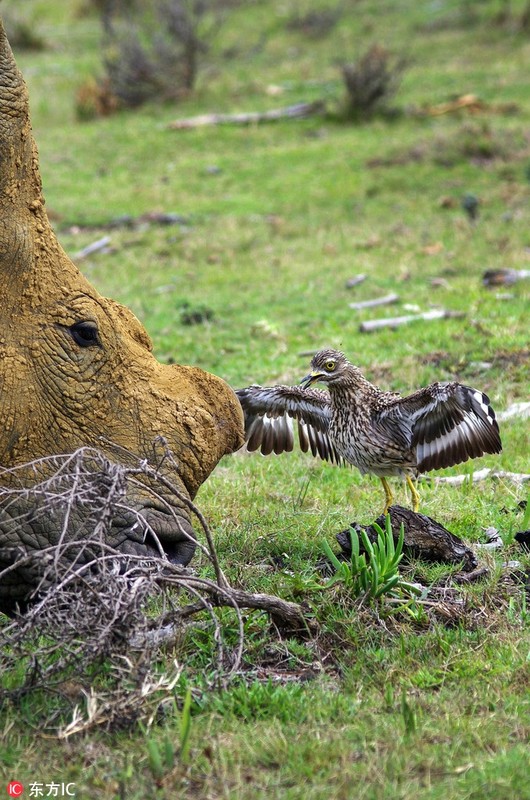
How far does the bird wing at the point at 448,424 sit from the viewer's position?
18.9 ft

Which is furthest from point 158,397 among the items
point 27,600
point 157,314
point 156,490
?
point 157,314

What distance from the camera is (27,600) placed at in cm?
459

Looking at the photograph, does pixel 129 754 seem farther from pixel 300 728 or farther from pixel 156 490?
pixel 156 490

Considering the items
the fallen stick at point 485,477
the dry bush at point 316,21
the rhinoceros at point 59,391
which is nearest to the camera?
the rhinoceros at point 59,391

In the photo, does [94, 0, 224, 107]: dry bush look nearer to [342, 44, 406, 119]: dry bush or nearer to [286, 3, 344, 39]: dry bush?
[286, 3, 344, 39]: dry bush

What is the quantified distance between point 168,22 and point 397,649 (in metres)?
18.5

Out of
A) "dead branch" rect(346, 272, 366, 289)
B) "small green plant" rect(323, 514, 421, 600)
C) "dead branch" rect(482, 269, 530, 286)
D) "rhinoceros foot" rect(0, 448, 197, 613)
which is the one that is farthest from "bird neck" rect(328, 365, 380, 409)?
"dead branch" rect(346, 272, 366, 289)

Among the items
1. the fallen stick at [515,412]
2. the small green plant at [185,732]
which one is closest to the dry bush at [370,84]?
the fallen stick at [515,412]

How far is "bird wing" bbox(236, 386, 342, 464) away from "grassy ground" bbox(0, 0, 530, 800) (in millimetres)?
298

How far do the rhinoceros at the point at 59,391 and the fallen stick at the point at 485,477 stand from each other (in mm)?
2508

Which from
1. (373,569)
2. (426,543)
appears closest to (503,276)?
(426,543)

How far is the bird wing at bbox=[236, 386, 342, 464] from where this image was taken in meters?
6.77

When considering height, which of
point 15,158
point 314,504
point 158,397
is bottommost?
point 314,504

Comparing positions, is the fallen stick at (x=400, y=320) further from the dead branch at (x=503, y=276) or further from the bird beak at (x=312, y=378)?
the bird beak at (x=312, y=378)
